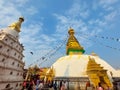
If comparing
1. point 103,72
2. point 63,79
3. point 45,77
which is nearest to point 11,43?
point 45,77

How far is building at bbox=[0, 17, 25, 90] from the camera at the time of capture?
58.6ft

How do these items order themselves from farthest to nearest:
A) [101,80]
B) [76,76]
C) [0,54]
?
[76,76] < [101,80] < [0,54]

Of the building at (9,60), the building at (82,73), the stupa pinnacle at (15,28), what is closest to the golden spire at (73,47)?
the building at (82,73)

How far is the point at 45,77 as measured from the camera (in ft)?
75.3

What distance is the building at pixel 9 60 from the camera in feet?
58.6

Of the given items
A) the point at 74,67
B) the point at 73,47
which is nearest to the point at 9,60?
the point at 74,67

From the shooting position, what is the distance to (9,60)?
63.9 feet

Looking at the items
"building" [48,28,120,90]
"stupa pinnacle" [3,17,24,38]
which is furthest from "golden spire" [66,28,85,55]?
"stupa pinnacle" [3,17,24,38]

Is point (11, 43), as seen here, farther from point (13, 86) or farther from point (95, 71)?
point (95, 71)

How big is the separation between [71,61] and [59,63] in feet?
7.12

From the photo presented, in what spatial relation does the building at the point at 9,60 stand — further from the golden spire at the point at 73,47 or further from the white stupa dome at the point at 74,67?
the golden spire at the point at 73,47

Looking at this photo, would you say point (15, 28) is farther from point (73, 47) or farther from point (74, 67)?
point (74, 67)

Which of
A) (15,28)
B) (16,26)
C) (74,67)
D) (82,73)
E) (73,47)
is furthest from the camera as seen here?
(73,47)

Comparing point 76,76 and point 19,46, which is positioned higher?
point 19,46
